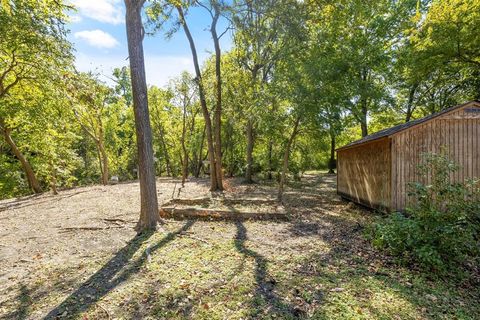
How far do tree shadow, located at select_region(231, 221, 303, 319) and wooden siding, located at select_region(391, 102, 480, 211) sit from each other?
16.2ft

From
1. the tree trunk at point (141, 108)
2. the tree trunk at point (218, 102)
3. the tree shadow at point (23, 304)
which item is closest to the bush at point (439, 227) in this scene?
the tree trunk at point (141, 108)

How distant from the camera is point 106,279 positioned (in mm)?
3633

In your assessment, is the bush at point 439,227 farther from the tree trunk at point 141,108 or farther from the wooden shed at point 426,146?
the tree trunk at point 141,108

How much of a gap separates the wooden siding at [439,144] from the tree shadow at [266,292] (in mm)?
4942

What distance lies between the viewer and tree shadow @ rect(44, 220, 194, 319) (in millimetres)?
2954

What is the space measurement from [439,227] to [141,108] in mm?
6025

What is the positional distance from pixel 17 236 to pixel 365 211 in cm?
982

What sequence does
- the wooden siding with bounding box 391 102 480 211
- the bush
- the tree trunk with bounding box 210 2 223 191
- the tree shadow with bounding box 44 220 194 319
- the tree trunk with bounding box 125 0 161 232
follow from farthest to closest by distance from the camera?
1. the tree trunk with bounding box 210 2 223 191
2. the wooden siding with bounding box 391 102 480 211
3. the tree trunk with bounding box 125 0 161 232
4. the bush
5. the tree shadow with bounding box 44 220 194 319

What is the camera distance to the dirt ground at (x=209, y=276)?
292 centimetres

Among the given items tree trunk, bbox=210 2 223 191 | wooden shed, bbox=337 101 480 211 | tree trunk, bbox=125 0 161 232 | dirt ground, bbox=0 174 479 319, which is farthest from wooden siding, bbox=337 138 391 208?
tree trunk, bbox=125 0 161 232

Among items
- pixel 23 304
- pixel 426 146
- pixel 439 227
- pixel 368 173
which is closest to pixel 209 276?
pixel 23 304

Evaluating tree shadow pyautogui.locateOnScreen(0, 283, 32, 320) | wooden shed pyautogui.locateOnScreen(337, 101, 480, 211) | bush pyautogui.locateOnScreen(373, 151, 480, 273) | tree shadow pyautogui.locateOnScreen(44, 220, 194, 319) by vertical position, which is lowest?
tree shadow pyautogui.locateOnScreen(0, 283, 32, 320)

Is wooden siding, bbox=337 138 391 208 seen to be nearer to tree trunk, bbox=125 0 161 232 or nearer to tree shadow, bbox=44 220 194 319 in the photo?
tree shadow, bbox=44 220 194 319

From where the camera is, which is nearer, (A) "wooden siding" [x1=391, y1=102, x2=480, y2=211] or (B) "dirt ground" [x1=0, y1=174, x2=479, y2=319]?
(B) "dirt ground" [x1=0, y1=174, x2=479, y2=319]
